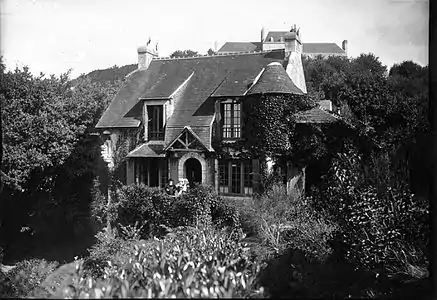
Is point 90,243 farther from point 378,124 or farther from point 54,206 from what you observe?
point 378,124

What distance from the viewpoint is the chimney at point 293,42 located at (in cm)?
457

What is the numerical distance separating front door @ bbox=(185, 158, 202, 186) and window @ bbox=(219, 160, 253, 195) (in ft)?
0.75

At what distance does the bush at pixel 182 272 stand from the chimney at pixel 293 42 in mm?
1979

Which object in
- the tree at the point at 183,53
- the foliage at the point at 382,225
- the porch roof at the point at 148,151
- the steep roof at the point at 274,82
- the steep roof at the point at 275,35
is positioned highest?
the steep roof at the point at 275,35

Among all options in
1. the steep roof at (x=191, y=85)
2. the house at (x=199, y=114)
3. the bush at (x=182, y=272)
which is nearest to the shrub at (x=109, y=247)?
the bush at (x=182, y=272)

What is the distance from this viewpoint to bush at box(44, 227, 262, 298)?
3277 mm

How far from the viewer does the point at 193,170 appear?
4.78 metres

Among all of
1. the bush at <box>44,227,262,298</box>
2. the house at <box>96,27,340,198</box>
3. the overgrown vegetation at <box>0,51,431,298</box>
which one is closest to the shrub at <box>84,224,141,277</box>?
the overgrown vegetation at <box>0,51,431,298</box>

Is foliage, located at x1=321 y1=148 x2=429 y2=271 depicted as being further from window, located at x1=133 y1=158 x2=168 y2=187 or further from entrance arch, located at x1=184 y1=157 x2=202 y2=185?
window, located at x1=133 y1=158 x2=168 y2=187

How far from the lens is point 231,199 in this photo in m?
4.75

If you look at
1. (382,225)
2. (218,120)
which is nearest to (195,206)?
(218,120)

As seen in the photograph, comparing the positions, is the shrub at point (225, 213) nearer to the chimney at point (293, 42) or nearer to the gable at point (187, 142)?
the gable at point (187, 142)

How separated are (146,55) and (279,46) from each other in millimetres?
1458

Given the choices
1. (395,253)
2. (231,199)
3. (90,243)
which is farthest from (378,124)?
(90,243)
